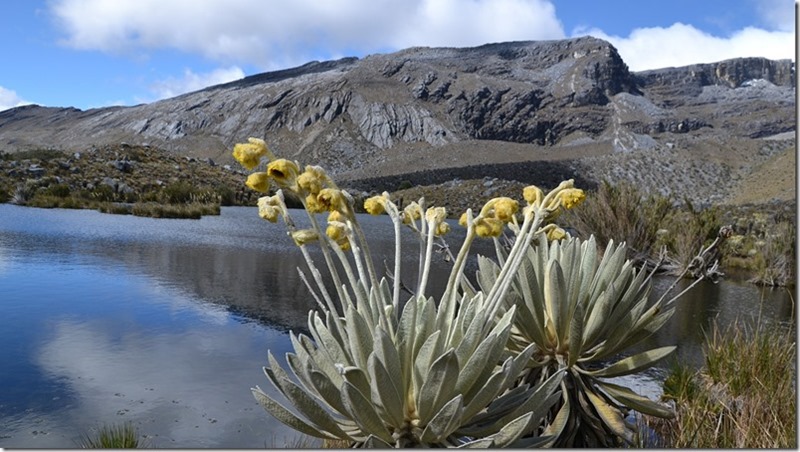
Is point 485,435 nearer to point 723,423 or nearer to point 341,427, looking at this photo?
point 341,427

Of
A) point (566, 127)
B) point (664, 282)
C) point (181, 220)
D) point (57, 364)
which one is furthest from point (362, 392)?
point (566, 127)

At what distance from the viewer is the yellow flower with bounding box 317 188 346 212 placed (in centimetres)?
129

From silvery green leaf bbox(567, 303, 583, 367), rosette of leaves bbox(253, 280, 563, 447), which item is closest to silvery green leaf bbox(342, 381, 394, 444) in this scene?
rosette of leaves bbox(253, 280, 563, 447)

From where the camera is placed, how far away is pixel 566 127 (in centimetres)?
8825

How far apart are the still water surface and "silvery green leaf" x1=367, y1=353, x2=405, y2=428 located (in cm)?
103

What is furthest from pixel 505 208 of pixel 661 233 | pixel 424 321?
pixel 661 233

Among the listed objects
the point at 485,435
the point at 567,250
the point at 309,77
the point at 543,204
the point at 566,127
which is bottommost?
the point at 485,435

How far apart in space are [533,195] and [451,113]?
280 feet

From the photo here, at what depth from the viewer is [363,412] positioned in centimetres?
124

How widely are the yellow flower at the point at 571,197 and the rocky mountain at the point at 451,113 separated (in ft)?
186

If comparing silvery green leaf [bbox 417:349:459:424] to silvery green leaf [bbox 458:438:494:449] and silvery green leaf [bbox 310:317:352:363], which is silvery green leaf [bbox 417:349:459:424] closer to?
silvery green leaf [bbox 458:438:494:449]

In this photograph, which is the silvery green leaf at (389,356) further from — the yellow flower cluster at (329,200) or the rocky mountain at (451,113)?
the rocky mountain at (451,113)

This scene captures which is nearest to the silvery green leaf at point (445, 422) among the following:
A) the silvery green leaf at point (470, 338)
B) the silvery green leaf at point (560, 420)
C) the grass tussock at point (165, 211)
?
the silvery green leaf at point (470, 338)

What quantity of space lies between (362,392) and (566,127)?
3591 inches
